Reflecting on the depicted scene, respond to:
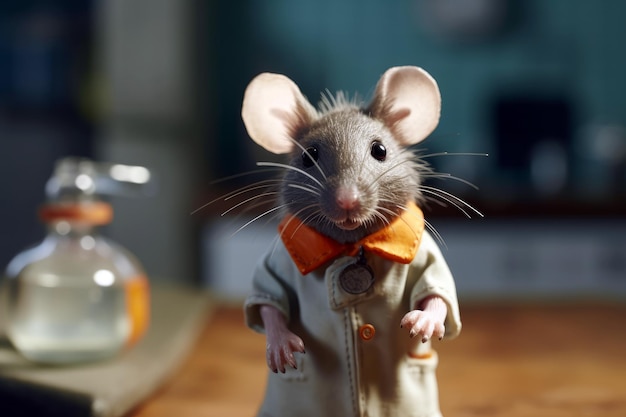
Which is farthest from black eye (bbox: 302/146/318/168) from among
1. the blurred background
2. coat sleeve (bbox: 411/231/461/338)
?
the blurred background

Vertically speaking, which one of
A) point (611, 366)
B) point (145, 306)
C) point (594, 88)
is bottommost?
point (611, 366)

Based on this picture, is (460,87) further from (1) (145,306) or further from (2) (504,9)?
(1) (145,306)

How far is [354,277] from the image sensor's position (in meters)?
0.55

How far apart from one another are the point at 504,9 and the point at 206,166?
1.56m

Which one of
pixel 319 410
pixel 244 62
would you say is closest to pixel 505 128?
pixel 244 62

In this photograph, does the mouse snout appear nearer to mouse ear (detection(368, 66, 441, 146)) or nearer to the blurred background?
mouse ear (detection(368, 66, 441, 146))

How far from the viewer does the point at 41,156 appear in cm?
320

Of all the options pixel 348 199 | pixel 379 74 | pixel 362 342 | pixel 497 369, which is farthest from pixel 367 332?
pixel 379 74

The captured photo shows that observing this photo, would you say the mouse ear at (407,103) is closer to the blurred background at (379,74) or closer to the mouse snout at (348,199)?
the mouse snout at (348,199)

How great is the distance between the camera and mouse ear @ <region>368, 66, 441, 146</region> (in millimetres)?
569

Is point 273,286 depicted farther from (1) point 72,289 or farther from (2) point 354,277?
(1) point 72,289

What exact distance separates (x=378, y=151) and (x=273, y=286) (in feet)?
0.47

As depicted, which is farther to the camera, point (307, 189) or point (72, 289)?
point (72, 289)

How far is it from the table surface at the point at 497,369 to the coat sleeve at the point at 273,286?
190mm
